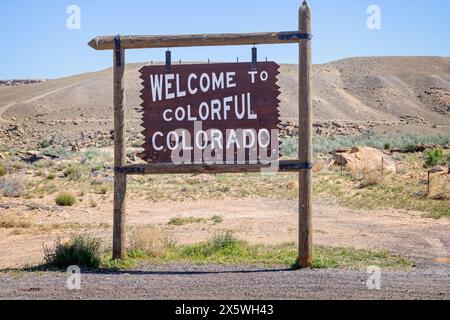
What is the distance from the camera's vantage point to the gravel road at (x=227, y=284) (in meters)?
6.66

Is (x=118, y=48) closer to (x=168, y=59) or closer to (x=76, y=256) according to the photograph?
(x=168, y=59)

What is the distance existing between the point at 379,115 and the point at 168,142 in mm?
85068

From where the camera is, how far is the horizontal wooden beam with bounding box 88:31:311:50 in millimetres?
8570

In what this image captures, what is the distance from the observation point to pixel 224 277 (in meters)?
7.72

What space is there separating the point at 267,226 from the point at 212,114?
6600mm

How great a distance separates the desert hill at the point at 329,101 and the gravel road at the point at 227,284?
5937cm

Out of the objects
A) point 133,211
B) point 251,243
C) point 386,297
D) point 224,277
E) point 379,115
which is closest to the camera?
point 386,297

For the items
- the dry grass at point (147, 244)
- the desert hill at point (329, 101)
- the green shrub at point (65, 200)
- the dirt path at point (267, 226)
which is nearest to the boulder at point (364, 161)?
the dirt path at point (267, 226)

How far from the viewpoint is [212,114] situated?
8.85 meters

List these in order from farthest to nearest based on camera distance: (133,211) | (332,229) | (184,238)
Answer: (133,211)
(332,229)
(184,238)

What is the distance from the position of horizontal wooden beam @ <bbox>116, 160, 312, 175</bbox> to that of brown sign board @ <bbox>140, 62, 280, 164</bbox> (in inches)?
4.9

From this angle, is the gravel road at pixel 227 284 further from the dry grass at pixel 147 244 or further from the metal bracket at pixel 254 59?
the metal bracket at pixel 254 59
